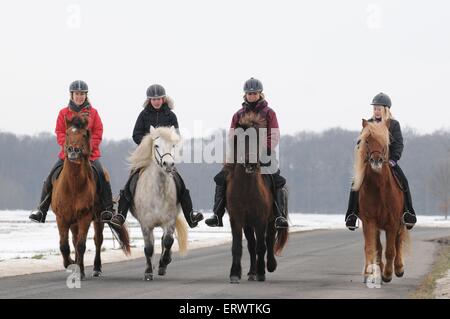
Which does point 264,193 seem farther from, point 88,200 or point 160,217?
point 88,200

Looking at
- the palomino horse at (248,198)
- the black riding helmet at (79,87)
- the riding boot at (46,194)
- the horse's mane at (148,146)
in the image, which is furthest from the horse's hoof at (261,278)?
the black riding helmet at (79,87)

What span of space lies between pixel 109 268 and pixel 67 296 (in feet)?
20.9

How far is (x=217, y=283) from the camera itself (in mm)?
15445

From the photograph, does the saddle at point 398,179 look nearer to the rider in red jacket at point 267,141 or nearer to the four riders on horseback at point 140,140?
the four riders on horseback at point 140,140

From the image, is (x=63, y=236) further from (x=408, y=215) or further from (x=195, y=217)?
(x=408, y=215)

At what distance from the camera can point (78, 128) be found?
1527cm

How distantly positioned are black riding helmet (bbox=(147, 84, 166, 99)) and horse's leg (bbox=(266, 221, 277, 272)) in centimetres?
289

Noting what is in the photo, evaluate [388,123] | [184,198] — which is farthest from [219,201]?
[388,123]

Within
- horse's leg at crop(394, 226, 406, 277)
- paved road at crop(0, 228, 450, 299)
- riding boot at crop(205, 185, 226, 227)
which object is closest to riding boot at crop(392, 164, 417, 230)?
horse's leg at crop(394, 226, 406, 277)

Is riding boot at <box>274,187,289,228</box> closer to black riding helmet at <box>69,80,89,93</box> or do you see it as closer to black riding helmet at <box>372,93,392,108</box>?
black riding helmet at <box>372,93,392,108</box>

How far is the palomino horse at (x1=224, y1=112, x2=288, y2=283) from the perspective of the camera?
15.0 m

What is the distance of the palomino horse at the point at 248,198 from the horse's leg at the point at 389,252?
1.94m

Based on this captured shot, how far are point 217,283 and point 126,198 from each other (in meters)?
2.34

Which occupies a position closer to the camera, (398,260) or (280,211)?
(398,260)
